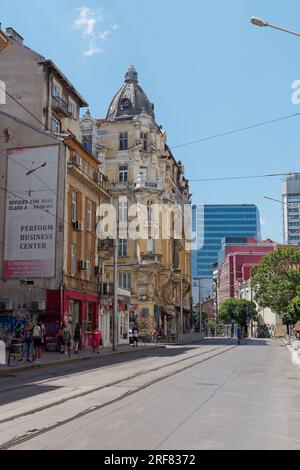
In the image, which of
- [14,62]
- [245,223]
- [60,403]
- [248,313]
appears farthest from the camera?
[245,223]

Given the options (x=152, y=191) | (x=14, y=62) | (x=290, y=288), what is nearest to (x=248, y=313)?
(x=290, y=288)

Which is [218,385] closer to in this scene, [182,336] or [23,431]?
[23,431]

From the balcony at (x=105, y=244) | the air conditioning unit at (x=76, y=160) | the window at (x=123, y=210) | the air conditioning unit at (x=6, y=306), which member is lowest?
the air conditioning unit at (x=6, y=306)

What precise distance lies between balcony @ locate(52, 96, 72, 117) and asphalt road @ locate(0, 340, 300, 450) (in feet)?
79.7

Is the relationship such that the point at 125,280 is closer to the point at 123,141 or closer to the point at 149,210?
the point at 149,210

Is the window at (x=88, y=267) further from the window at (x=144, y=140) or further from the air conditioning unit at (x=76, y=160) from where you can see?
the window at (x=144, y=140)

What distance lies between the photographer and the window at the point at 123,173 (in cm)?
6184

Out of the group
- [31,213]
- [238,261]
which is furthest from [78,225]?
[238,261]

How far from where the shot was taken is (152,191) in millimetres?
60031

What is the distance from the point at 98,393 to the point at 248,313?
91.8 meters

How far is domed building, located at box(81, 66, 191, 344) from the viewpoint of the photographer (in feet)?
191

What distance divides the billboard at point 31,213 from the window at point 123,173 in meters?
27.8

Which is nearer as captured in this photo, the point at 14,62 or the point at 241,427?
the point at 241,427

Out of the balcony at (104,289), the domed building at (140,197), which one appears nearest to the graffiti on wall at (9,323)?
the balcony at (104,289)
